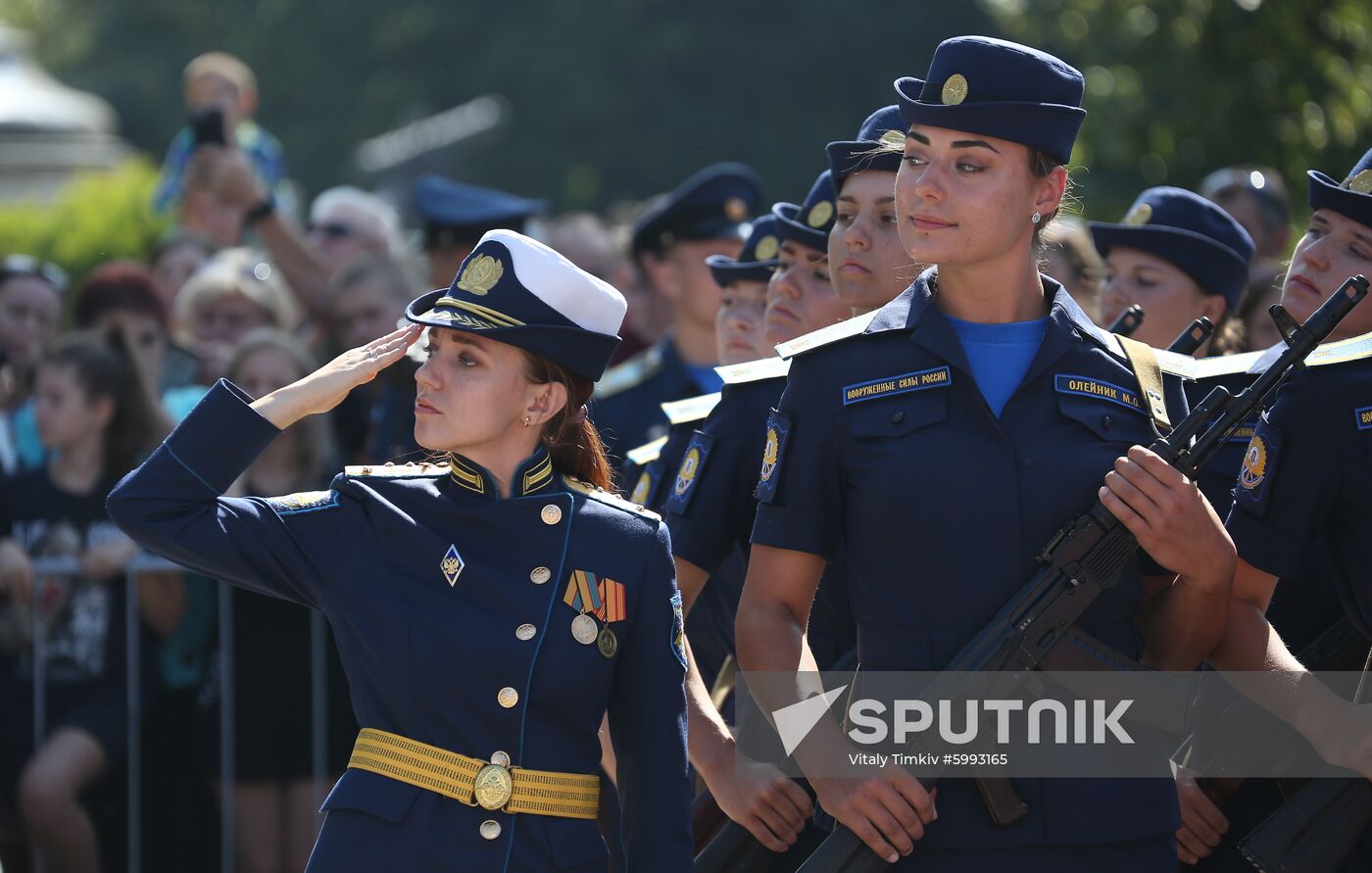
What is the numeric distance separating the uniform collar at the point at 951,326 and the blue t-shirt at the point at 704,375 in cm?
299

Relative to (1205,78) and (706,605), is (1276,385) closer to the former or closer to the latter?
(706,605)

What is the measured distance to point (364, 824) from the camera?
3758 millimetres

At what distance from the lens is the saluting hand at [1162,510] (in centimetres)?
372

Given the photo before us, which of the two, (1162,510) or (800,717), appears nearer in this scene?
(1162,510)

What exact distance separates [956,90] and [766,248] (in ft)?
7.19

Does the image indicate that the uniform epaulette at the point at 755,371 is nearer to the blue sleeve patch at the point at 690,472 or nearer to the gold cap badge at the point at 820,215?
the blue sleeve patch at the point at 690,472

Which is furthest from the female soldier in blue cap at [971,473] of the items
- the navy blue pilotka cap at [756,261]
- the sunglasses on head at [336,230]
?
the sunglasses on head at [336,230]

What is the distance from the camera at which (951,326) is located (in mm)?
3971

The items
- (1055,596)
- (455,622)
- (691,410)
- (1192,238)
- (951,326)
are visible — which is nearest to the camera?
(1055,596)

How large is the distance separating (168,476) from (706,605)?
177 centimetres

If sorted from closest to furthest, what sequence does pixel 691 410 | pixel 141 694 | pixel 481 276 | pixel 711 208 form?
pixel 481 276 < pixel 691 410 < pixel 141 694 < pixel 711 208

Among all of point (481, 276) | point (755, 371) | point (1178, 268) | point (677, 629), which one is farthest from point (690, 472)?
point (1178, 268)

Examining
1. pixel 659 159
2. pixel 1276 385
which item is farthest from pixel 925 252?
pixel 659 159

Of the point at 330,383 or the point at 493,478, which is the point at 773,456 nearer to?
the point at 493,478
